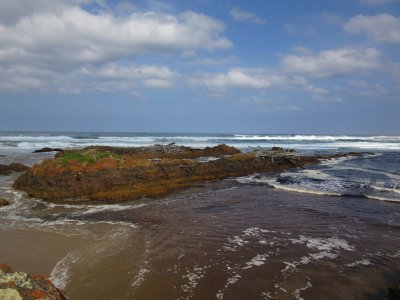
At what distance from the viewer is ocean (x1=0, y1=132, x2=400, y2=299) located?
486 centimetres

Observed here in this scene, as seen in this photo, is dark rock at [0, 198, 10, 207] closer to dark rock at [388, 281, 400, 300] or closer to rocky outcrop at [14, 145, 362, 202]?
rocky outcrop at [14, 145, 362, 202]

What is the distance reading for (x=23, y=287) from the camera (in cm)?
339

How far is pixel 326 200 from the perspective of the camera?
35.4ft

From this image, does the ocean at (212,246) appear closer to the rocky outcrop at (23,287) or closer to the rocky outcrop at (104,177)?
the rocky outcrop at (104,177)

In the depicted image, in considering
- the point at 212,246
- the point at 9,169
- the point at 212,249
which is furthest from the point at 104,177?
the point at 9,169

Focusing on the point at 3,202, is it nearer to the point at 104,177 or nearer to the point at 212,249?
the point at 104,177

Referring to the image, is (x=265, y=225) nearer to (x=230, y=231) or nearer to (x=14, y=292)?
(x=230, y=231)

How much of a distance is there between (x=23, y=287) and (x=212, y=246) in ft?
12.1

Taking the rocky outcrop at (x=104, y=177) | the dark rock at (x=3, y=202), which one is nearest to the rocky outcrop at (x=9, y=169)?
the rocky outcrop at (x=104, y=177)

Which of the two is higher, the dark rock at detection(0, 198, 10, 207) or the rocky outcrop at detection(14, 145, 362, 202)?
the rocky outcrop at detection(14, 145, 362, 202)

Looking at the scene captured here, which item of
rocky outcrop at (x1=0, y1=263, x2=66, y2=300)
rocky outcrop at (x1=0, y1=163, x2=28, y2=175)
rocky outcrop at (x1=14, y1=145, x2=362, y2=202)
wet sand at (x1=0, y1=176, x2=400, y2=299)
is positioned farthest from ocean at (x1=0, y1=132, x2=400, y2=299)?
rocky outcrop at (x1=0, y1=163, x2=28, y2=175)

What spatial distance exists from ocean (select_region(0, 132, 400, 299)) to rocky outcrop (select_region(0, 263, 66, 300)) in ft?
3.60

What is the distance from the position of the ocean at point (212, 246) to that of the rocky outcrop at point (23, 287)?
3.60ft

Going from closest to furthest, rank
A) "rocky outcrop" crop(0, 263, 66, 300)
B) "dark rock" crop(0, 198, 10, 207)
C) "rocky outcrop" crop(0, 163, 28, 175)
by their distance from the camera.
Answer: "rocky outcrop" crop(0, 263, 66, 300)
"dark rock" crop(0, 198, 10, 207)
"rocky outcrop" crop(0, 163, 28, 175)
